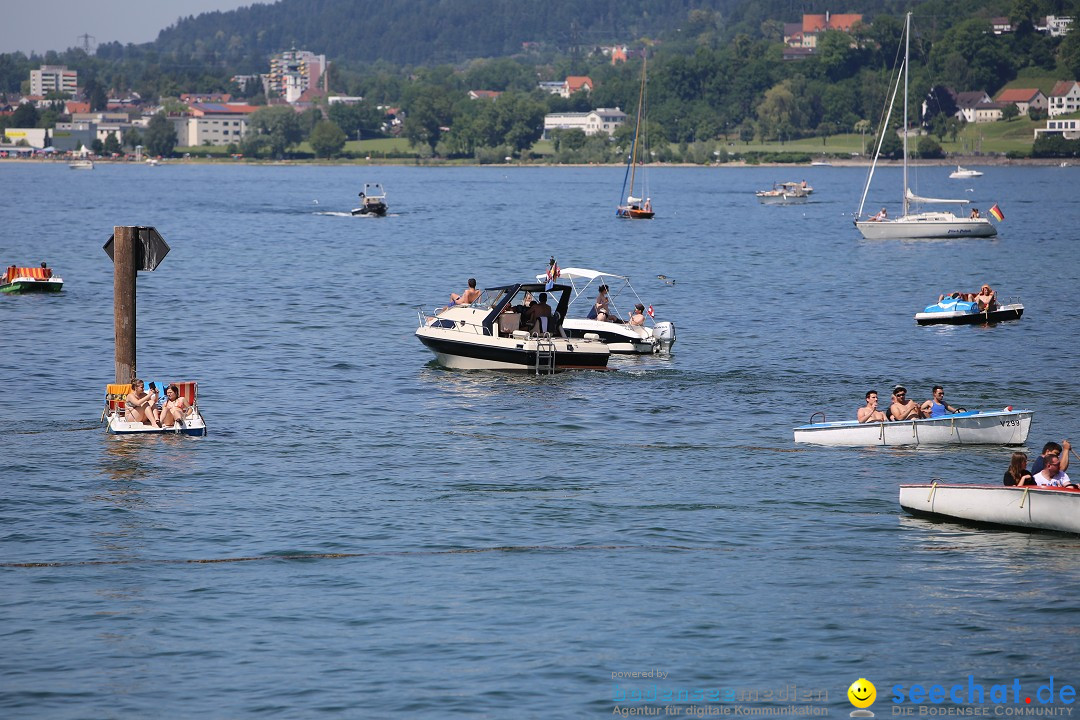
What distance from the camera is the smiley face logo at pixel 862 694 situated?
18.4 metres


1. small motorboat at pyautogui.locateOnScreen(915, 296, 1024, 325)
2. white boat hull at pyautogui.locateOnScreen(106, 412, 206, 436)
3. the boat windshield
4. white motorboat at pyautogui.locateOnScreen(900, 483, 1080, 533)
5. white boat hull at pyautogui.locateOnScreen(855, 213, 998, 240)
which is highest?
white boat hull at pyautogui.locateOnScreen(855, 213, 998, 240)

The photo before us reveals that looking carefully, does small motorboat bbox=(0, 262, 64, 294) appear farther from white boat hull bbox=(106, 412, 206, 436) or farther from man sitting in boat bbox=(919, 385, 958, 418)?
man sitting in boat bbox=(919, 385, 958, 418)

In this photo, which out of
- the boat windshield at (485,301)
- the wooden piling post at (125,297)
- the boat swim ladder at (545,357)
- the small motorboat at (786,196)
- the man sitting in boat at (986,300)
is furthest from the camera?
the small motorboat at (786,196)

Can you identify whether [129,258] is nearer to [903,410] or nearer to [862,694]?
[903,410]

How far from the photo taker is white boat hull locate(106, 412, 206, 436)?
32.5 metres

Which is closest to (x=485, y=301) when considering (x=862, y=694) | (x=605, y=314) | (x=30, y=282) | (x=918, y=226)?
(x=605, y=314)

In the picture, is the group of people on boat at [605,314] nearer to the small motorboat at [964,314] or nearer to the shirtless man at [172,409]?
the small motorboat at [964,314]

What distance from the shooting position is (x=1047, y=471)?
83.1 feet

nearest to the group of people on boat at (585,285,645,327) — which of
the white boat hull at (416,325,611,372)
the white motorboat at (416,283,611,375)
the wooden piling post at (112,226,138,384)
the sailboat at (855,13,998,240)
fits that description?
the white motorboat at (416,283,611,375)

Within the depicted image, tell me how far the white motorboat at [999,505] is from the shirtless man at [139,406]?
1759 cm

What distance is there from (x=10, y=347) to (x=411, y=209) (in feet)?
363

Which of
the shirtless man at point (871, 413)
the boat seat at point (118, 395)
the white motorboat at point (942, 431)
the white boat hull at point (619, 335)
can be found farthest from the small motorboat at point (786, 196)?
the boat seat at point (118, 395)

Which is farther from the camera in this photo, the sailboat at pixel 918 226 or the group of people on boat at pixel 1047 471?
the sailboat at pixel 918 226

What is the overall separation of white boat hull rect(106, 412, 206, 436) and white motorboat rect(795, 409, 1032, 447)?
15218 mm
